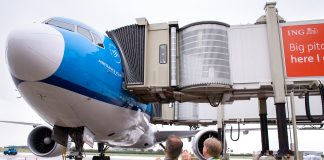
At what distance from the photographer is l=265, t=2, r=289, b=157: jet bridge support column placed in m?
5.51

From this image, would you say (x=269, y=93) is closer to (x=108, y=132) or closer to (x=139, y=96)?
(x=139, y=96)

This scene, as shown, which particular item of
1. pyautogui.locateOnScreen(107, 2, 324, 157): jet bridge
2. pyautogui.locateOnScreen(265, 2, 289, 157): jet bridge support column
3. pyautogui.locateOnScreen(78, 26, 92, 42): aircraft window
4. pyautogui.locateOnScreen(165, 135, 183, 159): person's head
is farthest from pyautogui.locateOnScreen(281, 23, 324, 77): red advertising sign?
pyautogui.locateOnScreen(165, 135, 183, 159): person's head

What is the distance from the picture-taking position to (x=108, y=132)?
7.23m

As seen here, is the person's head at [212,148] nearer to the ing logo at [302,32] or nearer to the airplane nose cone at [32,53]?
the airplane nose cone at [32,53]

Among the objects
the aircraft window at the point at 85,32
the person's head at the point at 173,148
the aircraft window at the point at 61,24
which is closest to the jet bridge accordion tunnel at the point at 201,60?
the aircraft window at the point at 85,32

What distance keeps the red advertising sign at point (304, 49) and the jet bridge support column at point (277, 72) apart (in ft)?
0.74

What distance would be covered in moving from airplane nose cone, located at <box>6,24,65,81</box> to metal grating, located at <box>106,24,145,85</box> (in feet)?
6.58

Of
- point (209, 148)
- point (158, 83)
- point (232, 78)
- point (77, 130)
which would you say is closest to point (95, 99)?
point (77, 130)

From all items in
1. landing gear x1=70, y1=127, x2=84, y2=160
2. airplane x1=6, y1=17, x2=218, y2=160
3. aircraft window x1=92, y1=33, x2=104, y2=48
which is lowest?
landing gear x1=70, y1=127, x2=84, y2=160

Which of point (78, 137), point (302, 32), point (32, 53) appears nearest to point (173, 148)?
point (32, 53)

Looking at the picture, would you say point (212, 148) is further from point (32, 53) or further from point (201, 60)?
point (201, 60)

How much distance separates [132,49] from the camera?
6.89 m

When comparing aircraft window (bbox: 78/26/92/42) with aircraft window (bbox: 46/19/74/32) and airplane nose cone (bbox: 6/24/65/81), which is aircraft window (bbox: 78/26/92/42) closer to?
aircraft window (bbox: 46/19/74/32)

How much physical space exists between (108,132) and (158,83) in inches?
73.0
